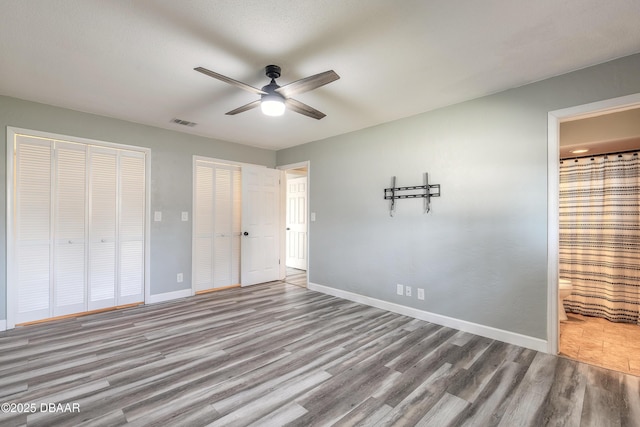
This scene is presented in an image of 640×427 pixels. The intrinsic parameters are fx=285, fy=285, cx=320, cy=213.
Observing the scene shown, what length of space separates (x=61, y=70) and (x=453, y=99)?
375 centimetres

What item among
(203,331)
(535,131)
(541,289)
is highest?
(535,131)

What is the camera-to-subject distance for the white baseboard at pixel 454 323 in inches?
105

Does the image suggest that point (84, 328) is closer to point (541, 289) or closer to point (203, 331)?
point (203, 331)

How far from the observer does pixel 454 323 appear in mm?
3141

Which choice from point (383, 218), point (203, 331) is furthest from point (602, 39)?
point (203, 331)

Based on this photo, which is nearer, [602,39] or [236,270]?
[602,39]

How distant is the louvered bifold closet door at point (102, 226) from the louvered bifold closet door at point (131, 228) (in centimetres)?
8

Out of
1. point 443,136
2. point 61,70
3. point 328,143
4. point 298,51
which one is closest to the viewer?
point 298,51

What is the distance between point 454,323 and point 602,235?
222 cm

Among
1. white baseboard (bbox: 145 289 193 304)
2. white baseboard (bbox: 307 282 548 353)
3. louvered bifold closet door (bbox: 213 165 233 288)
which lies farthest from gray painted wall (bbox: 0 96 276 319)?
white baseboard (bbox: 307 282 548 353)

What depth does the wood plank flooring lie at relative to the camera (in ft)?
5.79

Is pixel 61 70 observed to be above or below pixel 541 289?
above

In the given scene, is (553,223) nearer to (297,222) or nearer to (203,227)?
(203,227)

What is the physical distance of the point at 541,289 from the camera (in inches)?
103
